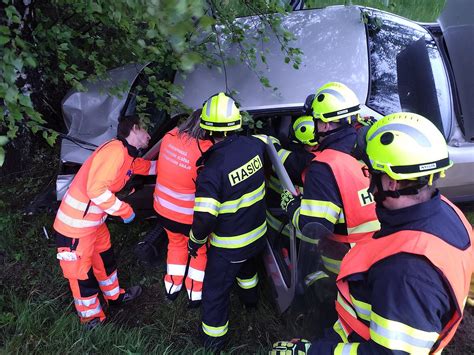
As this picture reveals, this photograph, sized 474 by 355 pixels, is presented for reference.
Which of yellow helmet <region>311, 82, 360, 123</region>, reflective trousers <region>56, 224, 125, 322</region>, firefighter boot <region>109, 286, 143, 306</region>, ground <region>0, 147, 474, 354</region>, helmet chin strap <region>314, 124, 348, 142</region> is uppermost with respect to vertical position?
yellow helmet <region>311, 82, 360, 123</region>

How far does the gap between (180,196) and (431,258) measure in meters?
1.92

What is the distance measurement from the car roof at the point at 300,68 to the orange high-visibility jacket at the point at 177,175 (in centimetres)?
64

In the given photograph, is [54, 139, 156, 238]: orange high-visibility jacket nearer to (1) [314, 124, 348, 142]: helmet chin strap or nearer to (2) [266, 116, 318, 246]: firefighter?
(2) [266, 116, 318, 246]: firefighter

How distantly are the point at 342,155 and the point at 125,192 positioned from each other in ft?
5.81

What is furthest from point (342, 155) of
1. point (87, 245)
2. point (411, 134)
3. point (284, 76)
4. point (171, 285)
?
point (87, 245)

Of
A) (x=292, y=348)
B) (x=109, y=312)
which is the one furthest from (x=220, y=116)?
(x=109, y=312)

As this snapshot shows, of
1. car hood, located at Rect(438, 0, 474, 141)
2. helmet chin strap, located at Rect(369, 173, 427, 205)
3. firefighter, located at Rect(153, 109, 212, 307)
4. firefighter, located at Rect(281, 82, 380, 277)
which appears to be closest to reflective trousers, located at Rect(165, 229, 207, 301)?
firefighter, located at Rect(153, 109, 212, 307)

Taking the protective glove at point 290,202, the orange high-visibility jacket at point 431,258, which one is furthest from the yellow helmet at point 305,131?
the orange high-visibility jacket at point 431,258

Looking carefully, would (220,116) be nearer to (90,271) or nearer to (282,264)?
(282,264)

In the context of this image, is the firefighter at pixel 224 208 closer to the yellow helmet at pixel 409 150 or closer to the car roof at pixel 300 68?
the car roof at pixel 300 68

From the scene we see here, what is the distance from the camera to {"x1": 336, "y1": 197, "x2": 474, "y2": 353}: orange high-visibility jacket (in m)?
1.34

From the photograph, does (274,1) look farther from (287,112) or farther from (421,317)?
(421,317)

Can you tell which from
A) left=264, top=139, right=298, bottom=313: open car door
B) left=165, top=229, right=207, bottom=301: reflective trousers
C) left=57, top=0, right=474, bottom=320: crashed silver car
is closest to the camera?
left=264, top=139, right=298, bottom=313: open car door

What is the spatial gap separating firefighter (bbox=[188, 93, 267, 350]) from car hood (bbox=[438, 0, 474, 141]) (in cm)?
164
